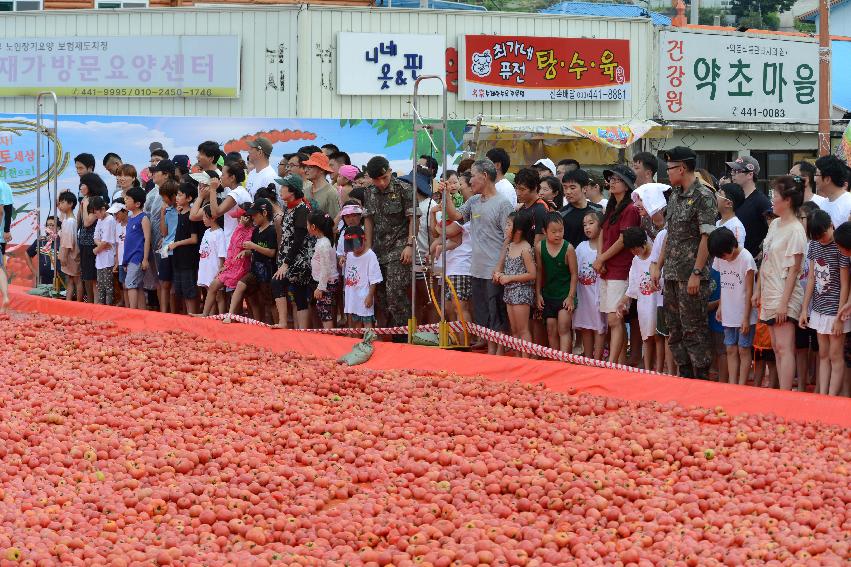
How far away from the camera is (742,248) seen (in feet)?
26.1

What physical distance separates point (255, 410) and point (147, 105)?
10961 millimetres

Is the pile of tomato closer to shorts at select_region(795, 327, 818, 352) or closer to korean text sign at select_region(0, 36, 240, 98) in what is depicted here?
shorts at select_region(795, 327, 818, 352)

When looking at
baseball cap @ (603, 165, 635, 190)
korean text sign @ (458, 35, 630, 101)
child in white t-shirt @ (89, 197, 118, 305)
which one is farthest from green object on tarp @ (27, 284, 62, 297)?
baseball cap @ (603, 165, 635, 190)

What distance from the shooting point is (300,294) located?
33.8ft

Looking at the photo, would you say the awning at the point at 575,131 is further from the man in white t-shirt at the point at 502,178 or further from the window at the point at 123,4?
the window at the point at 123,4

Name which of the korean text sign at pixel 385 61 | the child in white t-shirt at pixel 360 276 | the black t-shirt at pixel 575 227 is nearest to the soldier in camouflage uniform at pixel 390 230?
the child in white t-shirt at pixel 360 276

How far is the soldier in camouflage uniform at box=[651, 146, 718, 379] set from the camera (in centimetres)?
803

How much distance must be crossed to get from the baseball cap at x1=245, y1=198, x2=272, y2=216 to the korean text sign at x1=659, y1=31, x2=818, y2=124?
9.33 meters

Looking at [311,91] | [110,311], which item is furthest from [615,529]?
[311,91]

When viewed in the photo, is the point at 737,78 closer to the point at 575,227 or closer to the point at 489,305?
the point at 575,227

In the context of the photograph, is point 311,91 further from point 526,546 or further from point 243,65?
point 526,546

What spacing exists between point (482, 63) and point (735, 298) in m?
10.2

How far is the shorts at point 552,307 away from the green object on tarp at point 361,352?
4.37 ft

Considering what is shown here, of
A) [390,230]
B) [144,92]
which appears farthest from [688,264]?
[144,92]
